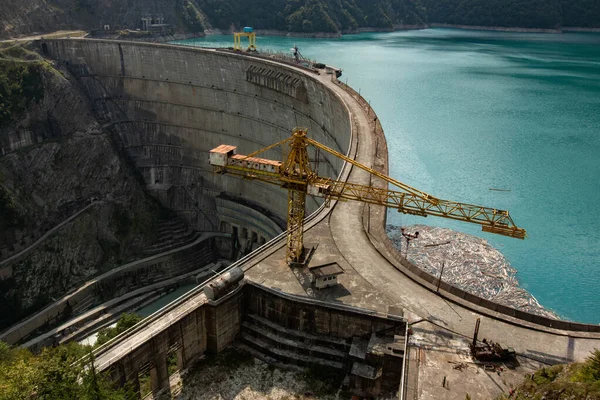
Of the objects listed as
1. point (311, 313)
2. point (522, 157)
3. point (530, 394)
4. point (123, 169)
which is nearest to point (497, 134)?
point (522, 157)

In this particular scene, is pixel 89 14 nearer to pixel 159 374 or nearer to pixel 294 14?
pixel 294 14

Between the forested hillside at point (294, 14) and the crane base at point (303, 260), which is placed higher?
the forested hillside at point (294, 14)

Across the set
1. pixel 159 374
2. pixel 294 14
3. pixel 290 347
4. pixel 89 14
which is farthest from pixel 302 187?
pixel 294 14

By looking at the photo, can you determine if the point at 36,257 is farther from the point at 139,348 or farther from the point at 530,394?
the point at 530,394

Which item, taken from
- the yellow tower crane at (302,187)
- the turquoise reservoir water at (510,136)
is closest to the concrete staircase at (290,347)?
the yellow tower crane at (302,187)

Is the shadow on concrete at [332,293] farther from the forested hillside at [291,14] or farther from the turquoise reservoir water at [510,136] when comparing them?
the forested hillside at [291,14]

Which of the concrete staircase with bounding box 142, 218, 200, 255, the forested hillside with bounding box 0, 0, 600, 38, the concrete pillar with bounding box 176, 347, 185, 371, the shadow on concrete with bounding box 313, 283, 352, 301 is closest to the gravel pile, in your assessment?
the shadow on concrete with bounding box 313, 283, 352, 301
